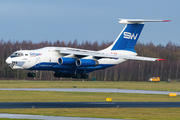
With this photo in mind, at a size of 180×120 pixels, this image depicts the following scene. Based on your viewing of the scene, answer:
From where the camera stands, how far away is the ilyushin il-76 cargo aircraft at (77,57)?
43625 mm

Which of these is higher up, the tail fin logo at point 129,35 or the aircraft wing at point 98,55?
the tail fin logo at point 129,35

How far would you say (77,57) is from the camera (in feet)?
155

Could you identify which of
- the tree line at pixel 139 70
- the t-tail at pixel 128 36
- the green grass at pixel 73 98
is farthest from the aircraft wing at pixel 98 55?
the tree line at pixel 139 70

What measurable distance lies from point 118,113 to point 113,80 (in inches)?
2206

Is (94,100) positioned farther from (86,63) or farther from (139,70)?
(139,70)

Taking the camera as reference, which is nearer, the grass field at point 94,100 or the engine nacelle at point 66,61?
the grass field at point 94,100

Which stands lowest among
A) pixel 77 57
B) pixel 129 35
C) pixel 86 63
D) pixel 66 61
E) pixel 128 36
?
pixel 86 63

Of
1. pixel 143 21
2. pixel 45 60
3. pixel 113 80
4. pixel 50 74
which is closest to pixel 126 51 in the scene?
pixel 143 21

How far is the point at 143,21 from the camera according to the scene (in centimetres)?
4747

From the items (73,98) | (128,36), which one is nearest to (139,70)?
(128,36)

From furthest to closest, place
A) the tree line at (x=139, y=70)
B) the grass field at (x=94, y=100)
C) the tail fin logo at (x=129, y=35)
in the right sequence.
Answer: the tree line at (x=139, y=70), the tail fin logo at (x=129, y=35), the grass field at (x=94, y=100)

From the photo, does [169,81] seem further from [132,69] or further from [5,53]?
[5,53]

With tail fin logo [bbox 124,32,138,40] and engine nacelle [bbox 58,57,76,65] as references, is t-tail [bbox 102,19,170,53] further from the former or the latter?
engine nacelle [bbox 58,57,76,65]

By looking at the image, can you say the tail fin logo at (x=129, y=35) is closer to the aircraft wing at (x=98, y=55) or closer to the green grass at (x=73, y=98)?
the aircraft wing at (x=98, y=55)
